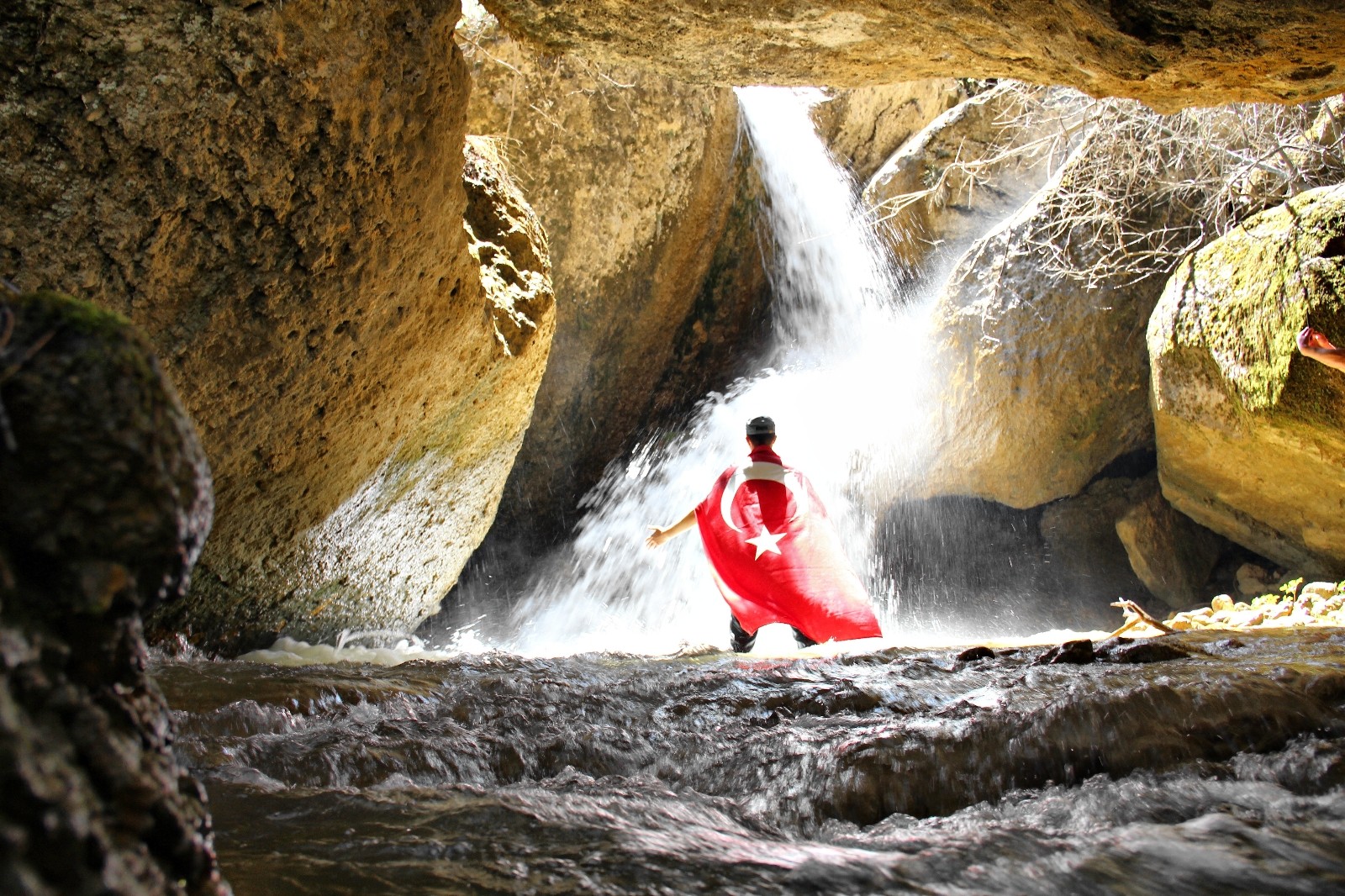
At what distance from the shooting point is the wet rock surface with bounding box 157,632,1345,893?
122 cm

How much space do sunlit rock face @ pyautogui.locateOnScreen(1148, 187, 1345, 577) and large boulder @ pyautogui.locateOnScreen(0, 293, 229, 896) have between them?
20.1 feet

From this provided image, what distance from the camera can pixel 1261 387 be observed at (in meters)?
5.67

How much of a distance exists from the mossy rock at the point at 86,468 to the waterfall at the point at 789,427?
18.7 ft

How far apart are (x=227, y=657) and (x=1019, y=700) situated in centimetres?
386

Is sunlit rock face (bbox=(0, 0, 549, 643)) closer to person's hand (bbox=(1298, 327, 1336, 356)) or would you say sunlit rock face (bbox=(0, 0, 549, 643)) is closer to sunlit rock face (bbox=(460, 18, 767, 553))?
sunlit rock face (bbox=(460, 18, 767, 553))

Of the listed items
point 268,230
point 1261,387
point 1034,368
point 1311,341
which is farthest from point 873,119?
point 268,230

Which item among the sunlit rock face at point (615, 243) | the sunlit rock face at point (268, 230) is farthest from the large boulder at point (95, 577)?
the sunlit rock face at point (615, 243)

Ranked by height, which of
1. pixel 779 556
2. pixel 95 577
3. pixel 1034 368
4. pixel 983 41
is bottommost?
pixel 779 556

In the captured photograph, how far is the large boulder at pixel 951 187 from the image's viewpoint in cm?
999

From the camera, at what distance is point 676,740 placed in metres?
2.05

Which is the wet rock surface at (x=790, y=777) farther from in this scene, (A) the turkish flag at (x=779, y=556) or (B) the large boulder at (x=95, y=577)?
(A) the turkish flag at (x=779, y=556)

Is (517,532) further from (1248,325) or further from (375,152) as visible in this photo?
(1248,325)

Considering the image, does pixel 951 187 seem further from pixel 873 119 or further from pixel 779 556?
pixel 779 556

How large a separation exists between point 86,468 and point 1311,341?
235 inches
